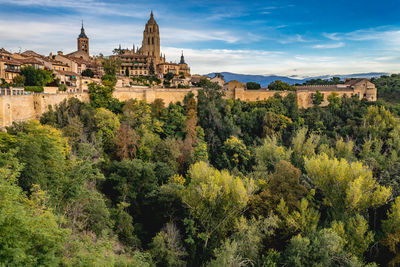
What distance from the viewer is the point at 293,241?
1505 cm

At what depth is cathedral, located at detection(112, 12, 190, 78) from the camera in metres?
64.9

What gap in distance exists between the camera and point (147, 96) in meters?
40.9

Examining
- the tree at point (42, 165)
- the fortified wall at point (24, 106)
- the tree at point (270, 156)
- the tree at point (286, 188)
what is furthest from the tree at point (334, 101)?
the tree at point (42, 165)

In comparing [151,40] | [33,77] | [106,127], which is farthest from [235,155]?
[151,40]

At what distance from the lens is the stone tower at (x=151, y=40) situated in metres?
76.4

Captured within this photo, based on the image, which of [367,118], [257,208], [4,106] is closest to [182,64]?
[367,118]

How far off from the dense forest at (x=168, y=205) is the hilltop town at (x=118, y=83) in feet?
8.67

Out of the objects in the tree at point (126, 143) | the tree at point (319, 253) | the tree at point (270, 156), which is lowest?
the tree at point (319, 253)

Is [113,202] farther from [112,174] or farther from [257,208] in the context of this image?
[257,208]

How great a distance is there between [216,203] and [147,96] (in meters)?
25.8

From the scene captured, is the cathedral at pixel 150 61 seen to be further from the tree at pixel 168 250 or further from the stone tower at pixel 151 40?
the tree at pixel 168 250

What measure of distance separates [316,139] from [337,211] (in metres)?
18.3

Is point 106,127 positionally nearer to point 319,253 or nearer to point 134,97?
point 134,97

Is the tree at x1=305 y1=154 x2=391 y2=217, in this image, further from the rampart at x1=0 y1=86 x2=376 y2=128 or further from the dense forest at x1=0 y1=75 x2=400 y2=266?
the rampart at x1=0 y1=86 x2=376 y2=128
